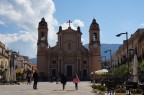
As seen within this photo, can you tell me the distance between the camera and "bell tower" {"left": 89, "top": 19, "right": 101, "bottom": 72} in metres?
96.9

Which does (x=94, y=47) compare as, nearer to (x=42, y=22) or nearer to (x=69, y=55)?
(x=69, y=55)

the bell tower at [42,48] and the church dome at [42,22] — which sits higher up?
the church dome at [42,22]

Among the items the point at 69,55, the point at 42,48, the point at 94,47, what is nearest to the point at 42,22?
the point at 42,48

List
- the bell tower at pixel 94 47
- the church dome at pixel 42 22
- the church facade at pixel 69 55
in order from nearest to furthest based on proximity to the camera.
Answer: the bell tower at pixel 94 47
the church facade at pixel 69 55
the church dome at pixel 42 22

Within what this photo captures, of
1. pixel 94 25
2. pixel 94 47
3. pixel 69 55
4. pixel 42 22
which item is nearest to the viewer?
pixel 94 47

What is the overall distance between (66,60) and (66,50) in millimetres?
2688

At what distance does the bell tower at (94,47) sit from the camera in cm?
9689

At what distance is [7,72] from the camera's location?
5753 centimetres

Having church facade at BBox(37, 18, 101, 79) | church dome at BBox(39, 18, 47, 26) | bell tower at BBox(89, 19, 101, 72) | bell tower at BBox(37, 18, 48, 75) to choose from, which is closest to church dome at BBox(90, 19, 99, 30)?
bell tower at BBox(89, 19, 101, 72)

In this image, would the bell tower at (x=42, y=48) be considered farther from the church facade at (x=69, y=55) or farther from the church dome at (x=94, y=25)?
the church dome at (x=94, y=25)

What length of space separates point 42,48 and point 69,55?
7297mm

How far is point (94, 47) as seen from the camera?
9731 centimetres

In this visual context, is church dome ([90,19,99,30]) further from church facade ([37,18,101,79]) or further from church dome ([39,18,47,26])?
church dome ([39,18,47,26])

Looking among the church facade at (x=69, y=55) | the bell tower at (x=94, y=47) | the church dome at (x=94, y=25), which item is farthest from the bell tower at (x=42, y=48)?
the church dome at (x=94, y=25)
